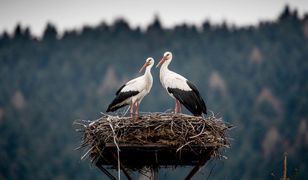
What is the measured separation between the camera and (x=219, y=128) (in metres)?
16.2

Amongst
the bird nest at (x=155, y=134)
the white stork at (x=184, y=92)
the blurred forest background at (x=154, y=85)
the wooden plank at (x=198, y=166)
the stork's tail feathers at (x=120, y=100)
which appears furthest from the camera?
the blurred forest background at (x=154, y=85)

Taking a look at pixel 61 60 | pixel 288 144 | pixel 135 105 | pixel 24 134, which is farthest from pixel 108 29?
pixel 135 105

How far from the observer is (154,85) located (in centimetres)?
7750

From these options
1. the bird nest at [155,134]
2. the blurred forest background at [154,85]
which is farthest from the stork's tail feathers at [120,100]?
the blurred forest background at [154,85]

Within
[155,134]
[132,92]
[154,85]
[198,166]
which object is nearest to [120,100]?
[132,92]

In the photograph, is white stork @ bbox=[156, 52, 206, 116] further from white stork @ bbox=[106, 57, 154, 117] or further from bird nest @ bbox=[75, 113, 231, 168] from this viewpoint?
bird nest @ bbox=[75, 113, 231, 168]

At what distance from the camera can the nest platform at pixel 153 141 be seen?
606 inches

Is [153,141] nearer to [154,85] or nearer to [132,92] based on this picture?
[132,92]

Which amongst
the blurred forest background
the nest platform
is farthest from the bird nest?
the blurred forest background

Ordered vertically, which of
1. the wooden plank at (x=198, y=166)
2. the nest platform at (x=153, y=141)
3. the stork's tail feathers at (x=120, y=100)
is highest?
the stork's tail feathers at (x=120, y=100)

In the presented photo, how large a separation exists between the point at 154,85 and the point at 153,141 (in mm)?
61932

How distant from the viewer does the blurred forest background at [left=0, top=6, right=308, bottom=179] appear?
71.6 meters

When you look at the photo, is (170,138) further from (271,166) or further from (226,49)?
(226,49)

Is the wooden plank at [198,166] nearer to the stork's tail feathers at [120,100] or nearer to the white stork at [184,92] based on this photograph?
the white stork at [184,92]
